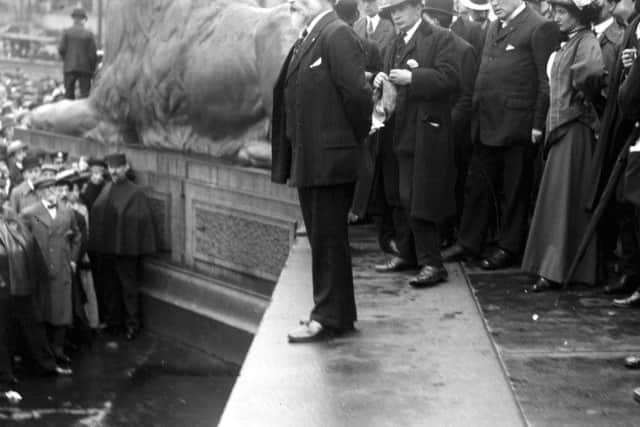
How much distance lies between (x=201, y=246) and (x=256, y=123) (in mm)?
1435

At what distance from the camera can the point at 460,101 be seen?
8977 mm

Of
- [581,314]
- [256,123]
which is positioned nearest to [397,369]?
[581,314]

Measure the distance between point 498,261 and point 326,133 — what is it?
2.32 meters

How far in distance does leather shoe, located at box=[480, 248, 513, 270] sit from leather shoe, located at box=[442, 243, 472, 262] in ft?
0.81

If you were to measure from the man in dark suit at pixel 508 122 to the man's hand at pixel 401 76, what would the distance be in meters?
0.77

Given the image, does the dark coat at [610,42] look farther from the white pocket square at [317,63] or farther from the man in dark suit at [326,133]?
the white pocket square at [317,63]

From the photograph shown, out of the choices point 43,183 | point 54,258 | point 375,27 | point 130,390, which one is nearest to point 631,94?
point 375,27

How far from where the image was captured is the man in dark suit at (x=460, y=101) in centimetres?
865

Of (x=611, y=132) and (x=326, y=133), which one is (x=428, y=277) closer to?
(x=611, y=132)

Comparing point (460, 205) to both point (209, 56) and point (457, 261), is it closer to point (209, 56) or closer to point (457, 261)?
point (457, 261)

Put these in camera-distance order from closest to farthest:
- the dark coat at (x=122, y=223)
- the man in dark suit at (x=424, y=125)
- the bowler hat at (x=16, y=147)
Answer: the man in dark suit at (x=424, y=125)
the dark coat at (x=122, y=223)
the bowler hat at (x=16, y=147)

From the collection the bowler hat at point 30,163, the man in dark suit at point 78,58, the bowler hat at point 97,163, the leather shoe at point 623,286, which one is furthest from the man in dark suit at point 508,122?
the man in dark suit at point 78,58

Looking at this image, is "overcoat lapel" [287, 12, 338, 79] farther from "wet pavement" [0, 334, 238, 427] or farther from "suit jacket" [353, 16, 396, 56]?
"wet pavement" [0, 334, 238, 427]

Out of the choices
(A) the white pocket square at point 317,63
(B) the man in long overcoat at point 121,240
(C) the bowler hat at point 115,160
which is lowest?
(B) the man in long overcoat at point 121,240
